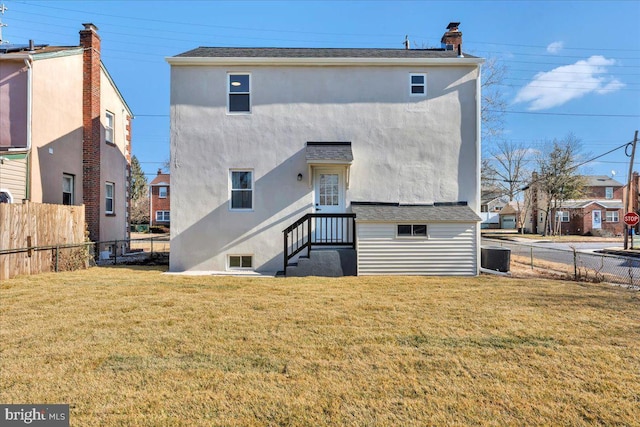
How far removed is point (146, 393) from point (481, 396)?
116 inches

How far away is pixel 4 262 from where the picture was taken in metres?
7.74

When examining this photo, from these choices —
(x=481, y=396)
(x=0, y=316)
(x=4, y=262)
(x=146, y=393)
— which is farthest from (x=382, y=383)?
(x=4, y=262)

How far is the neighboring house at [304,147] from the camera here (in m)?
10.3

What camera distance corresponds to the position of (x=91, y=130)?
1265 centimetres

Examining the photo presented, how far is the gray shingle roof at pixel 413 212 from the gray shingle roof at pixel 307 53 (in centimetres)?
492

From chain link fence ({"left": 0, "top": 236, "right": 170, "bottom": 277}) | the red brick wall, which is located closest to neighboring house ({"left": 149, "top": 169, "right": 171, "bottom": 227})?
chain link fence ({"left": 0, "top": 236, "right": 170, "bottom": 277})

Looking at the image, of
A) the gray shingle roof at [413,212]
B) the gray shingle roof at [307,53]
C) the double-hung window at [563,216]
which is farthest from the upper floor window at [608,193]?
the gray shingle roof at [413,212]

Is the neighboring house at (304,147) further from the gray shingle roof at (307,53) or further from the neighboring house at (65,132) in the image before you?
the neighboring house at (65,132)

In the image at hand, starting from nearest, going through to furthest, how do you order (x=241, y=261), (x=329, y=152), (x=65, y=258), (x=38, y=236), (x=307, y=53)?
(x=38, y=236), (x=65, y=258), (x=329, y=152), (x=241, y=261), (x=307, y=53)

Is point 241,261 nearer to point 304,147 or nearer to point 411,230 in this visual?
point 304,147

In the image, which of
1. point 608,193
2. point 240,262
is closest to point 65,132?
point 240,262

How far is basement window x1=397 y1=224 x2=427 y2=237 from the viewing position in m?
9.52

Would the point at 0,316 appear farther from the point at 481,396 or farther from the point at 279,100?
the point at 279,100

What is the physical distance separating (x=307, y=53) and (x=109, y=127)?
8923 mm
